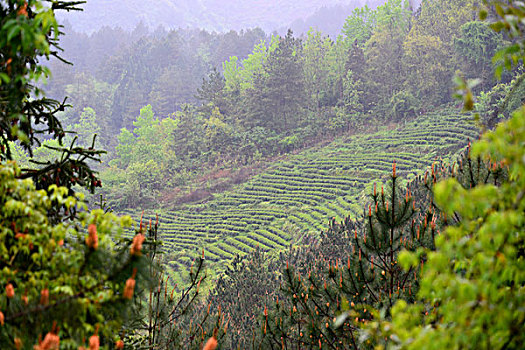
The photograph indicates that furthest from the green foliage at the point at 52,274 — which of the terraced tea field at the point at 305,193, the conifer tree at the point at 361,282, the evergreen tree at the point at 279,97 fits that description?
the evergreen tree at the point at 279,97

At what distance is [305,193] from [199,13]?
136m

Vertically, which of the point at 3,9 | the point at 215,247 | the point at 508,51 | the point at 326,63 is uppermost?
the point at 326,63

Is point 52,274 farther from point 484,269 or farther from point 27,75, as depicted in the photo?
point 484,269

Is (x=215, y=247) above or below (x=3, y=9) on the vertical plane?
below

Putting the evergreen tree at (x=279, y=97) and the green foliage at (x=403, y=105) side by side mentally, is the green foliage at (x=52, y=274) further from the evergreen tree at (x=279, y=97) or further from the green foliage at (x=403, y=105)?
the evergreen tree at (x=279, y=97)

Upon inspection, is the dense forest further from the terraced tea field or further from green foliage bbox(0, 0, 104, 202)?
the terraced tea field

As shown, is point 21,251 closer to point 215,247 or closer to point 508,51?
point 508,51

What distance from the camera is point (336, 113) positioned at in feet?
113

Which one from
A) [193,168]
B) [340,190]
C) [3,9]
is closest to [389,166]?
[340,190]

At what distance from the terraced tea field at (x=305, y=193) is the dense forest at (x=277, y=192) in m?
0.14

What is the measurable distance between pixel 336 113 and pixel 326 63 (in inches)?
312

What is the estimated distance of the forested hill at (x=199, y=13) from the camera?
126 m

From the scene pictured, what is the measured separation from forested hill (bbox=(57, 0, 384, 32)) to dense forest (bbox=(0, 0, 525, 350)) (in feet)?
214

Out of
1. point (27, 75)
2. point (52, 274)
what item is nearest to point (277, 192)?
point (27, 75)
